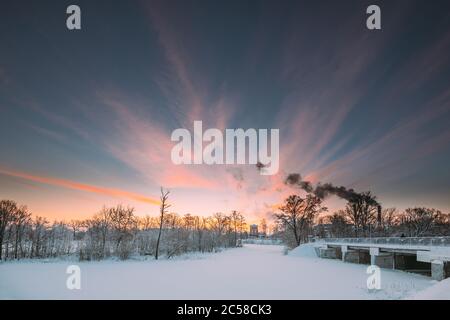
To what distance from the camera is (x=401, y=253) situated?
34062 millimetres


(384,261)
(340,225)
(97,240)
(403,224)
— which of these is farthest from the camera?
(340,225)

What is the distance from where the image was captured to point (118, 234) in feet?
165

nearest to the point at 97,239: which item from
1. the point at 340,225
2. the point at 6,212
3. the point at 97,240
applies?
the point at 97,240

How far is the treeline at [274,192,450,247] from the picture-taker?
63.3 m

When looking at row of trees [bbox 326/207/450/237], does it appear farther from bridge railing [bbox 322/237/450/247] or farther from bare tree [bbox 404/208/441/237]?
bridge railing [bbox 322/237/450/247]

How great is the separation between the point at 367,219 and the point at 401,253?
31229 millimetres

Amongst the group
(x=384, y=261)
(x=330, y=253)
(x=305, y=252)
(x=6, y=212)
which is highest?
(x=6, y=212)

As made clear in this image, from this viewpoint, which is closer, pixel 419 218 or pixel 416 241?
pixel 416 241

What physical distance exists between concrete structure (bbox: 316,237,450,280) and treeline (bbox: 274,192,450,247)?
1154 centimetres

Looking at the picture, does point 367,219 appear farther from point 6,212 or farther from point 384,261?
point 6,212

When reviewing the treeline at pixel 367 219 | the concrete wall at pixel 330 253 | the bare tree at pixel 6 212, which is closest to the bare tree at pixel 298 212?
the treeline at pixel 367 219

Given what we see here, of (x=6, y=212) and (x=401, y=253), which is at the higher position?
(x=6, y=212)

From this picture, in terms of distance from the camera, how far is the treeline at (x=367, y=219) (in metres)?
63.3
